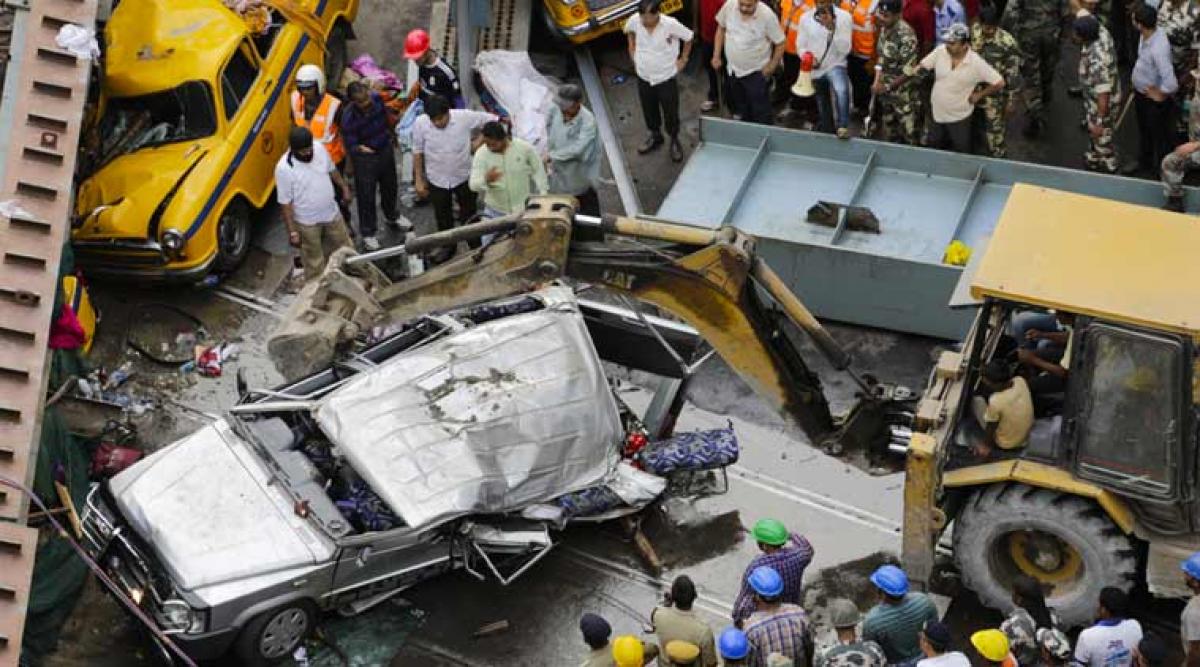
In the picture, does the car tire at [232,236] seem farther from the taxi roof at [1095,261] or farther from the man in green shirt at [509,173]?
the taxi roof at [1095,261]

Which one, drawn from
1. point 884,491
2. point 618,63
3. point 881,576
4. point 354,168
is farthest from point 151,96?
point 881,576

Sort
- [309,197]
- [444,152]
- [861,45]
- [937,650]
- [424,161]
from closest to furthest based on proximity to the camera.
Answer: [937,650]
[309,197]
[444,152]
[424,161]
[861,45]

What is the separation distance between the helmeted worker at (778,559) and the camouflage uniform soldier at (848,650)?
66 centimetres

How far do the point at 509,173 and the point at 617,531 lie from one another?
3107 mm

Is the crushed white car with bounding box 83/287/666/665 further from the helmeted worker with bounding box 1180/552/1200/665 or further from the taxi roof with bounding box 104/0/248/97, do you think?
the taxi roof with bounding box 104/0/248/97

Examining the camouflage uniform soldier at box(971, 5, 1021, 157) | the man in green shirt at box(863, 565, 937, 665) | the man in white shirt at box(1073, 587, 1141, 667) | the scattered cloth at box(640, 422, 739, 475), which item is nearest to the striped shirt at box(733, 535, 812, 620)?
the man in green shirt at box(863, 565, 937, 665)

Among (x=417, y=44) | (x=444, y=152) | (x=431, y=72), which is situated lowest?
(x=444, y=152)

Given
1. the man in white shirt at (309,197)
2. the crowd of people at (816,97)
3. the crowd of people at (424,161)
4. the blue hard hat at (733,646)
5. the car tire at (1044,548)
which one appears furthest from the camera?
the crowd of people at (816,97)

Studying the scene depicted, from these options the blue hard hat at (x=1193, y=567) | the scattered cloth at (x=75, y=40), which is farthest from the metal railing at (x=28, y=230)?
the blue hard hat at (x=1193, y=567)

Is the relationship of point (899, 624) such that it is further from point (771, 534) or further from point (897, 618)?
point (771, 534)

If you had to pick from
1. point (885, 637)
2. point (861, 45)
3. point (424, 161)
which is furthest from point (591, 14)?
point (885, 637)

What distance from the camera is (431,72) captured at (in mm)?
16406

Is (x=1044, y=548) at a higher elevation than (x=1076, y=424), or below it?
below

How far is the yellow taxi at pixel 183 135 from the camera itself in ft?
50.9
